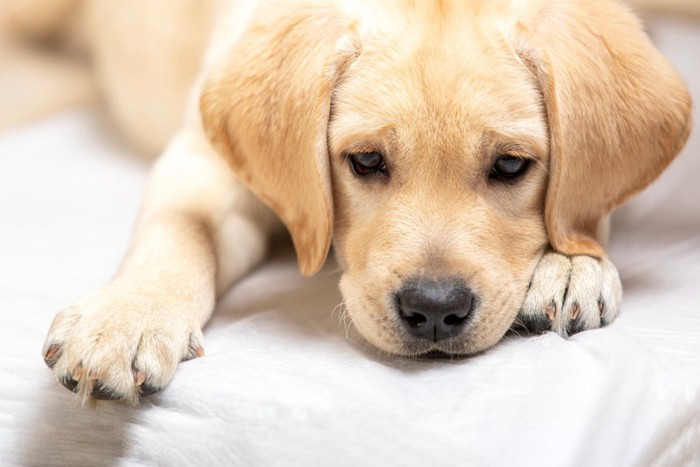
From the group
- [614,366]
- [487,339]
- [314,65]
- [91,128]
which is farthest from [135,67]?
[614,366]

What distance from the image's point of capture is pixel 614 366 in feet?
6.73

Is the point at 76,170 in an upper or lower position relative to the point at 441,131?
lower

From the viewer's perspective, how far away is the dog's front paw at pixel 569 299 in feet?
7.64

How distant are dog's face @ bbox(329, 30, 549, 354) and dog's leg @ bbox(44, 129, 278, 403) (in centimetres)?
46

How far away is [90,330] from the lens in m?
2.12

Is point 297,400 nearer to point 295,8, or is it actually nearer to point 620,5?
point 295,8

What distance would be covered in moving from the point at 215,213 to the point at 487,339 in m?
Result: 1.04

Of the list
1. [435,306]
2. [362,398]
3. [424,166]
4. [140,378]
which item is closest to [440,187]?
[424,166]

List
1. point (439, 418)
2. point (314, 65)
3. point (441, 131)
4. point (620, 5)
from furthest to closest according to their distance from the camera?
point (620, 5) < point (314, 65) < point (441, 131) < point (439, 418)

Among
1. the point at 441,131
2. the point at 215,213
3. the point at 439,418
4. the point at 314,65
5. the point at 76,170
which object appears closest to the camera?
the point at 439,418

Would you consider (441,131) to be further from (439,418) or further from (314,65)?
(439,418)

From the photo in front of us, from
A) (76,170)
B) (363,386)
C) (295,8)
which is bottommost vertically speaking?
(76,170)

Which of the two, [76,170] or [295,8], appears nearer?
[295,8]

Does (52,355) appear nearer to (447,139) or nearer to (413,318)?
(413,318)
